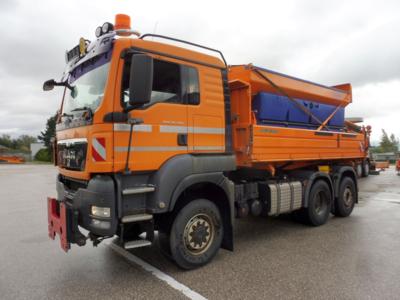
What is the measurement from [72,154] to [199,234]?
1.93 metres

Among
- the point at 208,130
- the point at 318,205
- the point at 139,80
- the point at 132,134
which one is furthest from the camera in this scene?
the point at 318,205

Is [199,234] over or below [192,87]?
below

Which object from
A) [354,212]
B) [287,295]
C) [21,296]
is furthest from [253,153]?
[354,212]

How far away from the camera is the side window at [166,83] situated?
3750 millimetres

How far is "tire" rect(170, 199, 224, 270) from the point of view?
12.9 ft

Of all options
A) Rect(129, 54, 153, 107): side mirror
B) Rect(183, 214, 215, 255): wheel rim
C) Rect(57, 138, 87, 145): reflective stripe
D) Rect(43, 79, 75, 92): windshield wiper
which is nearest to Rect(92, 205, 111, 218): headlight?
Rect(57, 138, 87, 145): reflective stripe

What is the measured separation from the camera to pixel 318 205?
21.3ft

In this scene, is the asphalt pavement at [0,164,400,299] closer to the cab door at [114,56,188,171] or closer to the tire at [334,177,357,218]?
the tire at [334,177,357,218]

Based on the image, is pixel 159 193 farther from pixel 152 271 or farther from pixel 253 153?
pixel 253 153

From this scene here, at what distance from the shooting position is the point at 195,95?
4086 mm

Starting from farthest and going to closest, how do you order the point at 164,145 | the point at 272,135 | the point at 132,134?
the point at 272,135
the point at 164,145
the point at 132,134

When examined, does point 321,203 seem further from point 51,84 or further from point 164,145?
point 51,84

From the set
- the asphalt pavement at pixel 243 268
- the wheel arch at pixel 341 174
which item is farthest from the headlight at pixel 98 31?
the wheel arch at pixel 341 174

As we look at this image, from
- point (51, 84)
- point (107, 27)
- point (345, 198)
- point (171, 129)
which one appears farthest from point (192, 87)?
point (345, 198)
